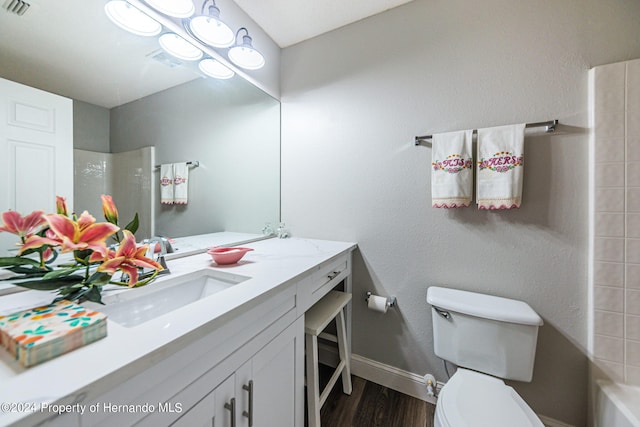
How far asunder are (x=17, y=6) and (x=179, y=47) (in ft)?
1.79

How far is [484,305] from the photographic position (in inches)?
42.9

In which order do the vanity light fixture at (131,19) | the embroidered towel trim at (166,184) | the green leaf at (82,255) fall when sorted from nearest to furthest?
the green leaf at (82,255), the vanity light fixture at (131,19), the embroidered towel trim at (166,184)

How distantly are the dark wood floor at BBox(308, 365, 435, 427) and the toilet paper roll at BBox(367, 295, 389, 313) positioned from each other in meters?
0.48

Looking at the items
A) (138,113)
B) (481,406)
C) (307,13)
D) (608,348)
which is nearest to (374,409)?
(481,406)

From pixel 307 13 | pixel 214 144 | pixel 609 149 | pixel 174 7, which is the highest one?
pixel 307 13

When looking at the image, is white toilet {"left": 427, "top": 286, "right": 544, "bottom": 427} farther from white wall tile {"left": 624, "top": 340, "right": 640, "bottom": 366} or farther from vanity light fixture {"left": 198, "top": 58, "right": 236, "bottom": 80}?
vanity light fixture {"left": 198, "top": 58, "right": 236, "bottom": 80}

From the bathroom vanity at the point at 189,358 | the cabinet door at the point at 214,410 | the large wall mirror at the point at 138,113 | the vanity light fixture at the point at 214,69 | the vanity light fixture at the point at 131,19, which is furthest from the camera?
the vanity light fixture at the point at 214,69

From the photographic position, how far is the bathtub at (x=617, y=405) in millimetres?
854

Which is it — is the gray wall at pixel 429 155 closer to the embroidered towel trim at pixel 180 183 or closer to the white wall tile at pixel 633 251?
the white wall tile at pixel 633 251

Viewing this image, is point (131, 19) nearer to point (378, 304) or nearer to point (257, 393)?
point (257, 393)

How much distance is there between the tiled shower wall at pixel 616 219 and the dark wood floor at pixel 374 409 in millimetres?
846

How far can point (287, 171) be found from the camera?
1787 millimetres

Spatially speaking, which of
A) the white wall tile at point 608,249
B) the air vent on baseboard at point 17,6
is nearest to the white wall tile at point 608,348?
the white wall tile at point 608,249

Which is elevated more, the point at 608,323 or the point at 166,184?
the point at 166,184
